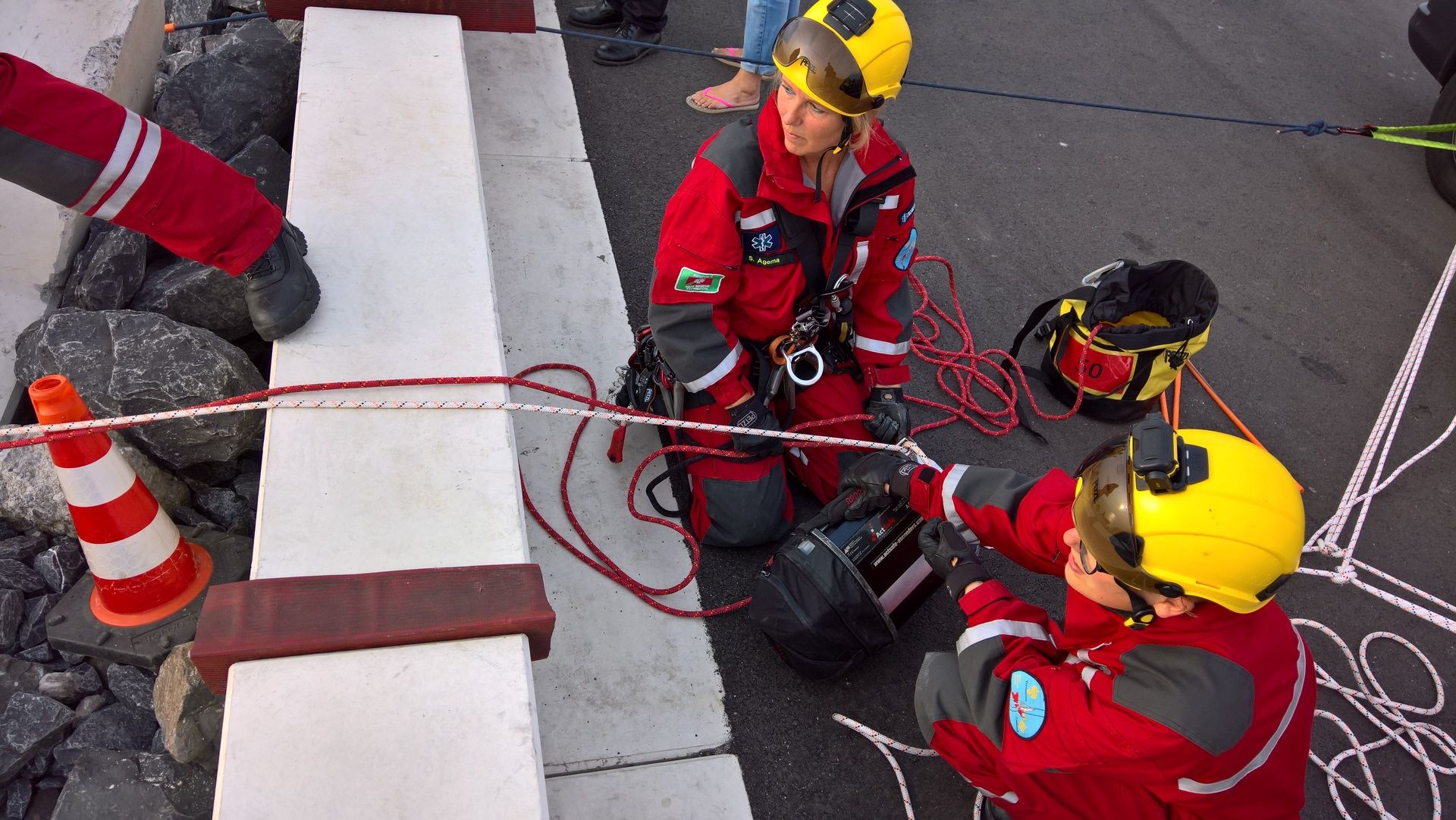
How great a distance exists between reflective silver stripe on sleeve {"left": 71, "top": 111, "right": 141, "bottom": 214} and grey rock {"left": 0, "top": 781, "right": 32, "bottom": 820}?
4.70ft

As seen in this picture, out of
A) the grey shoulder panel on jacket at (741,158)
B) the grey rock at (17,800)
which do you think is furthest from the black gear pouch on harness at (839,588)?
the grey rock at (17,800)

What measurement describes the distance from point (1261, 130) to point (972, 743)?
16.5 ft

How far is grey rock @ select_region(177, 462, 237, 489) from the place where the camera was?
8.89 feet

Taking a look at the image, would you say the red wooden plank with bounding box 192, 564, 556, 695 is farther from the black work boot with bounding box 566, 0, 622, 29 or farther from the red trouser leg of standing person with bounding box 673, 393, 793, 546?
the black work boot with bounding box 566, 0, 622, 29

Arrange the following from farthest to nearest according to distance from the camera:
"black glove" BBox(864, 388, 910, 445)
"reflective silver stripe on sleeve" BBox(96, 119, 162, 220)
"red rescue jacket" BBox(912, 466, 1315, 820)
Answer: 1. "black glove" BBox(864, 388, 910, 445)
2. "reflective silver stripe on sleeve" BBox(96, 119, 162, 220)
3. "red rescue jacket" BBox(912, 466, 1315, 820)

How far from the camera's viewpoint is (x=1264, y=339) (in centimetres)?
428

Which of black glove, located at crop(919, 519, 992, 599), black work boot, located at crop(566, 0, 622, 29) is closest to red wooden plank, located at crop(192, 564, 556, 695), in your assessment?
black glove, located at crop(919, 519, 992, 599)

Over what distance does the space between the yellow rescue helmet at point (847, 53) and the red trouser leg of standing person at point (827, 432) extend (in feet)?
3.26

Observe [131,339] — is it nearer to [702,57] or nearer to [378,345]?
[378,345]

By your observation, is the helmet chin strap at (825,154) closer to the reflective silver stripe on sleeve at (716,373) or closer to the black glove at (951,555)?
the reflective silver stripe on sleeve at (716,373)

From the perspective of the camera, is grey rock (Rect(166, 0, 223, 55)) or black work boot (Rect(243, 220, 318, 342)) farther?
grey rock (Rect(166, 0, 223, 55))

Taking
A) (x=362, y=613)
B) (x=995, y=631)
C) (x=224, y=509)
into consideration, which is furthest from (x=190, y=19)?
(x=995, y=631)

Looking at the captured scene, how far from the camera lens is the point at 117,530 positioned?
86.9 inches

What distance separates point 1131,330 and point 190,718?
125 inches
